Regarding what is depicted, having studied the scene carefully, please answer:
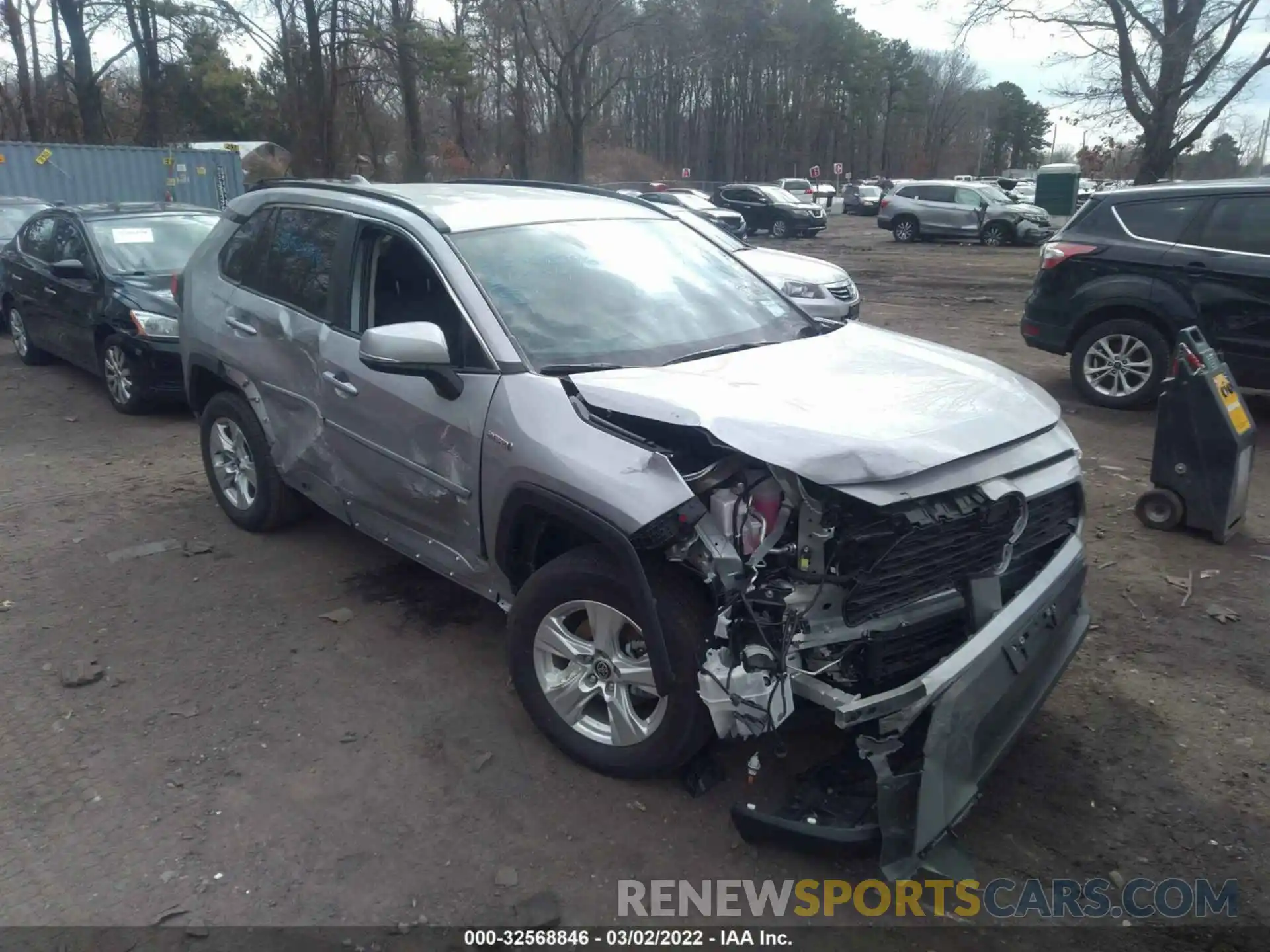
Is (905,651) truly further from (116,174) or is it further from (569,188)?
(116,174)

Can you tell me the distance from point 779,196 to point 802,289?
23.2 meters

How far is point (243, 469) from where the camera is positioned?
5.45 meters

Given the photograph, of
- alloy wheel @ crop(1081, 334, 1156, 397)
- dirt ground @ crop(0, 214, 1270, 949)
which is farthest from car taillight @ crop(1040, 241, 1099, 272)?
dirt ground @ crop(0, 214, 1270, 949)

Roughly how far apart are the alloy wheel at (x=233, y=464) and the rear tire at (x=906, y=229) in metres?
27.8

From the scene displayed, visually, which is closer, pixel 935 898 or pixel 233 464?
pixel 935 898

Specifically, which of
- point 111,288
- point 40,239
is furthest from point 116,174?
point 111,288

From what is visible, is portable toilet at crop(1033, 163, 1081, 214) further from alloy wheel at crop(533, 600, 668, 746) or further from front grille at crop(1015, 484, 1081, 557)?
alloy wheel at crop(533, 600, 668, 746)

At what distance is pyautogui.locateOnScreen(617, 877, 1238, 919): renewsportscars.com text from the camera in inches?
112

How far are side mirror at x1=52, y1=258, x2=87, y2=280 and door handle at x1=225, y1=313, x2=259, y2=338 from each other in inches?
161

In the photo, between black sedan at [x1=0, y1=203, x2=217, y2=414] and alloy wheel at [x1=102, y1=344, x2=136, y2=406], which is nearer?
black sedan at [x1=0, y1=203, x2=217, y2=414]

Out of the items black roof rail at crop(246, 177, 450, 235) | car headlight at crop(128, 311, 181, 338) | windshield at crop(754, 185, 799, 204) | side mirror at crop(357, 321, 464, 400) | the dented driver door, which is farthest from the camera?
windshield at crop(754, 185, 799, 204)

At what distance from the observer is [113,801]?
→ 3301mm

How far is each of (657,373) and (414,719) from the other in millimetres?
1670

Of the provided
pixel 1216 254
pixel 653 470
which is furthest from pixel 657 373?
pixel 1216 254
